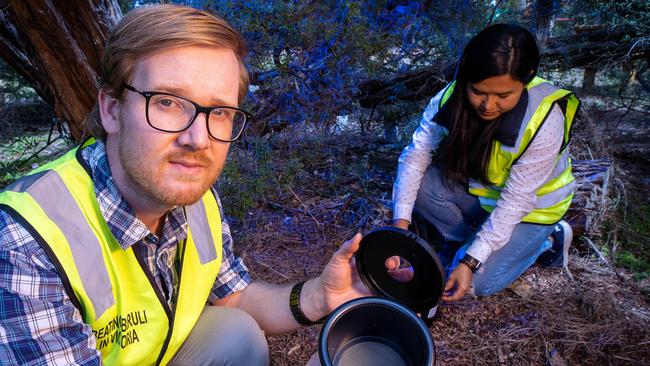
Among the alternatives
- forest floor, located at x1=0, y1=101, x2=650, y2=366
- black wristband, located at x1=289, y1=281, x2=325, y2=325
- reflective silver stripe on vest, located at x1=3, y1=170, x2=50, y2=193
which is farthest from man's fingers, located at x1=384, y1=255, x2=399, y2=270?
reflective silver stripe on vest, located at x1=3, y1=170, x2=50, y2=193

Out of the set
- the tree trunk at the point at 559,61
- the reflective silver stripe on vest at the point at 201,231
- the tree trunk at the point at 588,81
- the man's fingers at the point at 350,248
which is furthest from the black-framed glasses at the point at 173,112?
the tree trunk at the point at 588,81

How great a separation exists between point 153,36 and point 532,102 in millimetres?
2083

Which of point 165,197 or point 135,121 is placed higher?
point 135,121

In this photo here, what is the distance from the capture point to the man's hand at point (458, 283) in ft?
8.42

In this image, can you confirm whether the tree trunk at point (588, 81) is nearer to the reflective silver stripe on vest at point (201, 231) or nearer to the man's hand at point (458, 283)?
the man's hand at point (458, 283)

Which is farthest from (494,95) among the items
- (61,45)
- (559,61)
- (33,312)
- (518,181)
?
(559,61)

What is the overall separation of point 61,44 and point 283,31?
5.60ft

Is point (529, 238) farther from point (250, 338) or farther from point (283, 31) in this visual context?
point (283, 31)

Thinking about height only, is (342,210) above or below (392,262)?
below

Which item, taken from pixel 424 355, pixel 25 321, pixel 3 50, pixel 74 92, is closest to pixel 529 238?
pixel 424 355

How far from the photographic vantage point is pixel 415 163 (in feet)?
9.96

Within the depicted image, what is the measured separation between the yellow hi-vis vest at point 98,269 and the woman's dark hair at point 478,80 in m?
1.80

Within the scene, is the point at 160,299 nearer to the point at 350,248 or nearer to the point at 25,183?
the point at 25,183

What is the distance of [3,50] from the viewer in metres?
2.94
